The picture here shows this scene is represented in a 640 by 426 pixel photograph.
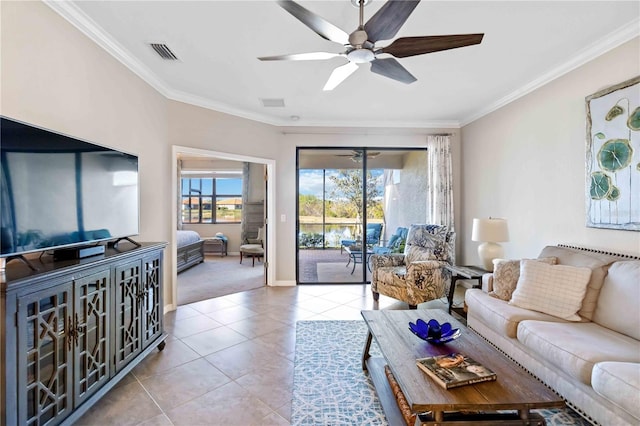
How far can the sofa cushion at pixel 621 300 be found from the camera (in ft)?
6.72

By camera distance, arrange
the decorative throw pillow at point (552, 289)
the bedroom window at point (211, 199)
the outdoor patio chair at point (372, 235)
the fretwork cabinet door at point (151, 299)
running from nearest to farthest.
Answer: the decorative throw pillow at point (552, 289), the fretwork cabinet door at point (151, 299), the outdoor patio chair at point (372, 235), the bedroom window at point (211, 199)

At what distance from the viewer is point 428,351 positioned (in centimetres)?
187

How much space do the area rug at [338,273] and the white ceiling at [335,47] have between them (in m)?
2.80

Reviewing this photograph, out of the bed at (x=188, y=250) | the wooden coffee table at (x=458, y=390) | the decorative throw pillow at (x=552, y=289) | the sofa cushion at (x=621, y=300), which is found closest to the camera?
the wooden coffee table at (x=458, y=390)

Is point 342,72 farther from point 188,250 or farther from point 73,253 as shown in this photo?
point 188,250

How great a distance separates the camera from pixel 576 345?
6.07ft

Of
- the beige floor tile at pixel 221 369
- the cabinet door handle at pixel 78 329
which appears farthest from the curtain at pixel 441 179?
the cabinet door handle at pixel 78 329

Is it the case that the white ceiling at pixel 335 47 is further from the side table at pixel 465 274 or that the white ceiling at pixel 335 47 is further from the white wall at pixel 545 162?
the side table at pixel 465 274

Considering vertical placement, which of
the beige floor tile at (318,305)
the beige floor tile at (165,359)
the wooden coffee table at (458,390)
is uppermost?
the wooden coffee table at (458,390)

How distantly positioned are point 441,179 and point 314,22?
385 centimetres

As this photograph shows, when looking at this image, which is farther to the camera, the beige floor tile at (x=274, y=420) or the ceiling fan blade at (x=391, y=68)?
the ceiling fan blade at (x=391, y=68)

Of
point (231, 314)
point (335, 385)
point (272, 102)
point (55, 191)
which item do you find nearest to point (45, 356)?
point (55, 191)

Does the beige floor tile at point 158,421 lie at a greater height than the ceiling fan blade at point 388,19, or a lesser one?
lesser

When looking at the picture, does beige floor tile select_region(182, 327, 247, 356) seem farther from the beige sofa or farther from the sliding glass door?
the beige sofa
